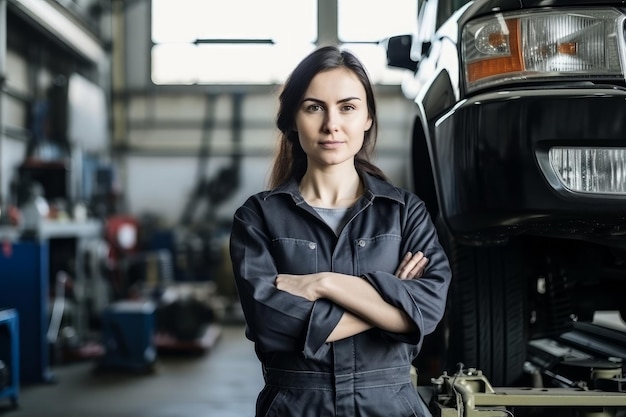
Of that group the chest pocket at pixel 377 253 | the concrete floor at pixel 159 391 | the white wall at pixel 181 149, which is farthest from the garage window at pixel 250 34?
the chest pocket at pixel 377 253

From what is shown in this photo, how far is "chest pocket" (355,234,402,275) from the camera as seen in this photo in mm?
1409

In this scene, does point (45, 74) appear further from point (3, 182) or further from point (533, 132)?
point (533, 132)

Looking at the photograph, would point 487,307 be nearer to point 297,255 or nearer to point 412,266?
point 412,266

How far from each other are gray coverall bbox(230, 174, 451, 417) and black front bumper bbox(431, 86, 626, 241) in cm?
18

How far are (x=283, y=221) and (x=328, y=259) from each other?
12 centimetres

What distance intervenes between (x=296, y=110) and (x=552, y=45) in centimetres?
57

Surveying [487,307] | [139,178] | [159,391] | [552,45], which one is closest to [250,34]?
[139,178]

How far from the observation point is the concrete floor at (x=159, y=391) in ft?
11.5

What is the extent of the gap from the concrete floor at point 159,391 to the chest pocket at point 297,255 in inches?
81.2

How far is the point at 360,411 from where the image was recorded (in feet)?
4.42

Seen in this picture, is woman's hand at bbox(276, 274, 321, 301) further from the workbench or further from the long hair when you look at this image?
the workbench

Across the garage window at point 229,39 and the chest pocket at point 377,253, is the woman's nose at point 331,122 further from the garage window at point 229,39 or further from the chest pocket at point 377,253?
the garage window at point 229,39

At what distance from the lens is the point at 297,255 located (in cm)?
142

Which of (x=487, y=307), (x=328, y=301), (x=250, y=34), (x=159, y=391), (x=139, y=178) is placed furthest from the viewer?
(x=139, y=178)
